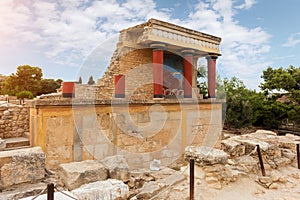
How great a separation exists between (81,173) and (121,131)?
2.03 metres

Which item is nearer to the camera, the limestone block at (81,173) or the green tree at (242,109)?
the limestone block at (81,173)

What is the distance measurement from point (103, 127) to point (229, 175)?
2.74 metres

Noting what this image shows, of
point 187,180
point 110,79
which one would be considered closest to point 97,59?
point 110,79

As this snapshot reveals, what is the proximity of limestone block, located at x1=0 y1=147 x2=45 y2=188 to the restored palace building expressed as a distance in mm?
919

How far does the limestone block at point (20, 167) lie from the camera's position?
282 cm

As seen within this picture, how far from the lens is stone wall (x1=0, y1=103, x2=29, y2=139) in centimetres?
548

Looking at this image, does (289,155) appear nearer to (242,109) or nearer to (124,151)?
(124,151)

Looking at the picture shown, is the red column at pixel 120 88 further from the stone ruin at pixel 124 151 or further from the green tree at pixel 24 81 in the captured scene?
the green tree at pixel 24 81

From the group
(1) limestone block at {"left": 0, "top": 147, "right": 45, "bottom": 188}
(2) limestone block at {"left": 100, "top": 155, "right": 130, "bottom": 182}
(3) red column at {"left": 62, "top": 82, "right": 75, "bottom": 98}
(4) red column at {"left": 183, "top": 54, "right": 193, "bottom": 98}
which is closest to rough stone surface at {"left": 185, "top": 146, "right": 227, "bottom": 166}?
(2) limestone block at {"left": 100, "top": 155, "right": 130, "bottom": 182}

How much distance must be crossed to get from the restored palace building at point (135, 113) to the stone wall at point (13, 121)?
115 centimetres

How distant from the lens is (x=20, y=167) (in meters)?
2.93

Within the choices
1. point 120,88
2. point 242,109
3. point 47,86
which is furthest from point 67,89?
point 242,109

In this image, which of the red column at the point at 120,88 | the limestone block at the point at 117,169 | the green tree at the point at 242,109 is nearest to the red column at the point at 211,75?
the red column at the point at 120,88

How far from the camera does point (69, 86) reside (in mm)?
5969
